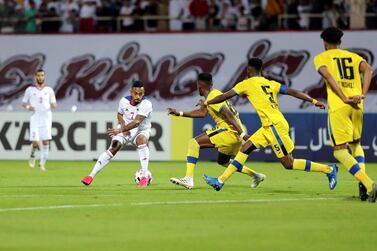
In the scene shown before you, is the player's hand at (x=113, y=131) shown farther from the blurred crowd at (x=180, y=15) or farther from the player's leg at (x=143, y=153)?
the blurred crowd at (x=180, y=15)

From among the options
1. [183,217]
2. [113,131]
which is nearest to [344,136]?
[183,217]

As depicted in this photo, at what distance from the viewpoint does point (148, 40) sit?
34.9 m

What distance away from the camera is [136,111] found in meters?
19.7

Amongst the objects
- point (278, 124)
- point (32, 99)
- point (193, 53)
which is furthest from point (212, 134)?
point (193, 53)

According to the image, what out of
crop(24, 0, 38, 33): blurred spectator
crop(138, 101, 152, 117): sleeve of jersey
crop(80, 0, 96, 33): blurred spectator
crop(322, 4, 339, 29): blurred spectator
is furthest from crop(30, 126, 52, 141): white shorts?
crop(322, 4, 339, 29): blurred spectator

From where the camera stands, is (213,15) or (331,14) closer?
(331,14)

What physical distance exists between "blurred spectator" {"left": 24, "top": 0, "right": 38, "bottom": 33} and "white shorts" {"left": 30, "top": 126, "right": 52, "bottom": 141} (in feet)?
29.9

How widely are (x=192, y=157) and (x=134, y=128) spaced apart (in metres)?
1.48

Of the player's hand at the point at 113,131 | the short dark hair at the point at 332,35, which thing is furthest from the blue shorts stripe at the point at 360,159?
the player's hand at the point at 113,131

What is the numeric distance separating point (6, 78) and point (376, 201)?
858 inches

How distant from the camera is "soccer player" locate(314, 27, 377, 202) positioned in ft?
50.1

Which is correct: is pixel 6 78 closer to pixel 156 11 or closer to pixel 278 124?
pixel 156 11

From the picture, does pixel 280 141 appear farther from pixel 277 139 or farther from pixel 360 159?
pixel 360 159

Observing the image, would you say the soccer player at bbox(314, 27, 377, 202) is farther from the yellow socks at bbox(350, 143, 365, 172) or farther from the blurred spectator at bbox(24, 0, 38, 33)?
the blurred spectator at bbox(24, 0, 38, 33)
